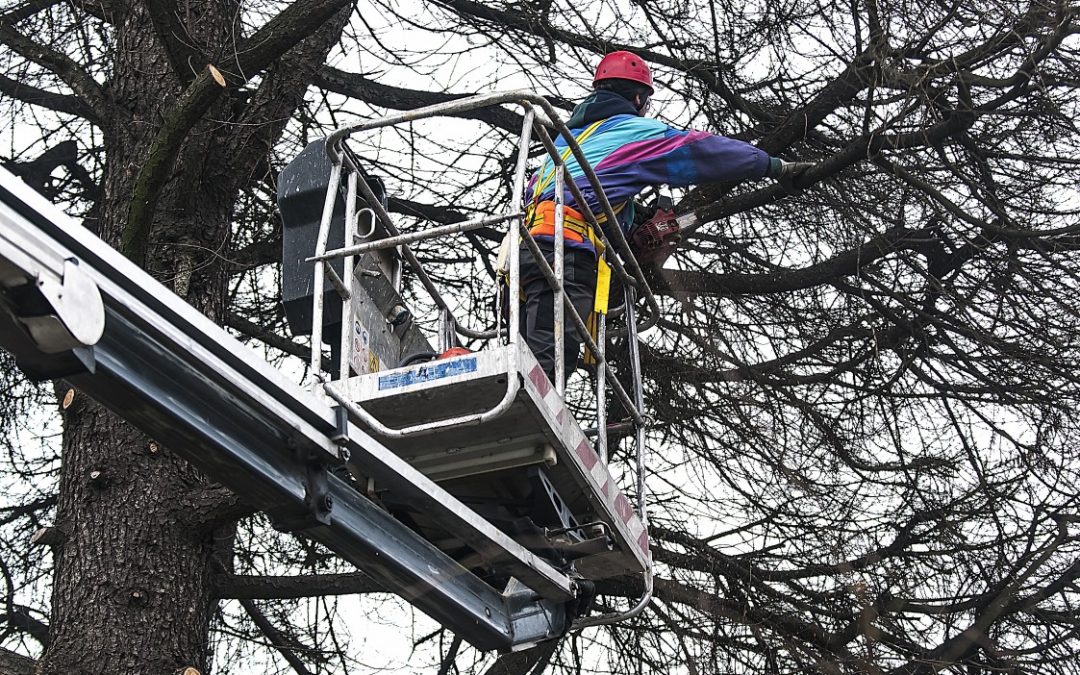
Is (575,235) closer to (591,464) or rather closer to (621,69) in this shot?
(591,464)

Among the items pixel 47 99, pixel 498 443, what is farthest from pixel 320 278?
pixel 47 99

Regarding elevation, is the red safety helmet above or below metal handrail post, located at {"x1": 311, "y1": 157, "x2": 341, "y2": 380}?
above

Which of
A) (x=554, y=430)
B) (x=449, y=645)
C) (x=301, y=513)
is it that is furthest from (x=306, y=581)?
(x=301, y=513)

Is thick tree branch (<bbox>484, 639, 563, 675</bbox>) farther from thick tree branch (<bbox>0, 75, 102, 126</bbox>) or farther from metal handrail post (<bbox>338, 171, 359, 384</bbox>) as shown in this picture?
thick tree branch (<bbox>0, 75, 102, 126</bbox>)

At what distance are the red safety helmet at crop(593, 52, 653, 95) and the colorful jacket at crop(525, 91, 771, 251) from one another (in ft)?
1.02

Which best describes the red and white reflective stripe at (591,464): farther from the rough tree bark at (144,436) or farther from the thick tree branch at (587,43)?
the thick tree branch at (587,43)

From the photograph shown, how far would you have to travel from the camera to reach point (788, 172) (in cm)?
582

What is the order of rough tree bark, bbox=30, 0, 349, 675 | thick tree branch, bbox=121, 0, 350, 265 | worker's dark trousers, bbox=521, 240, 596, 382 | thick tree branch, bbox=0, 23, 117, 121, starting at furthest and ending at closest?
thick tree branch, bbox=0, 23, 117, 121
rough tree bark, bbox=30, 0, 349, 675
thick tree branch, bbox=121, 0, 350, 265
worker's dark trousers, bbox=521, 240, 596, 382

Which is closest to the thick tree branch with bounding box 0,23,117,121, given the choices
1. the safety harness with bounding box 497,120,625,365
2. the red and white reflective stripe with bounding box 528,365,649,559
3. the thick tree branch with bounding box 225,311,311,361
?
the thick tree branch with bounding box 225,311,311,361

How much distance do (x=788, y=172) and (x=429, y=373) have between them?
2.27m

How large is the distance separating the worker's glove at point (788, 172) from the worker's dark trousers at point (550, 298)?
0.95 m

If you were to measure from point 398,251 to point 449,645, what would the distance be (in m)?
3.44

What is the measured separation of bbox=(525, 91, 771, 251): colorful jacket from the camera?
213 inches

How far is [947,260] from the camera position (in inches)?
294
